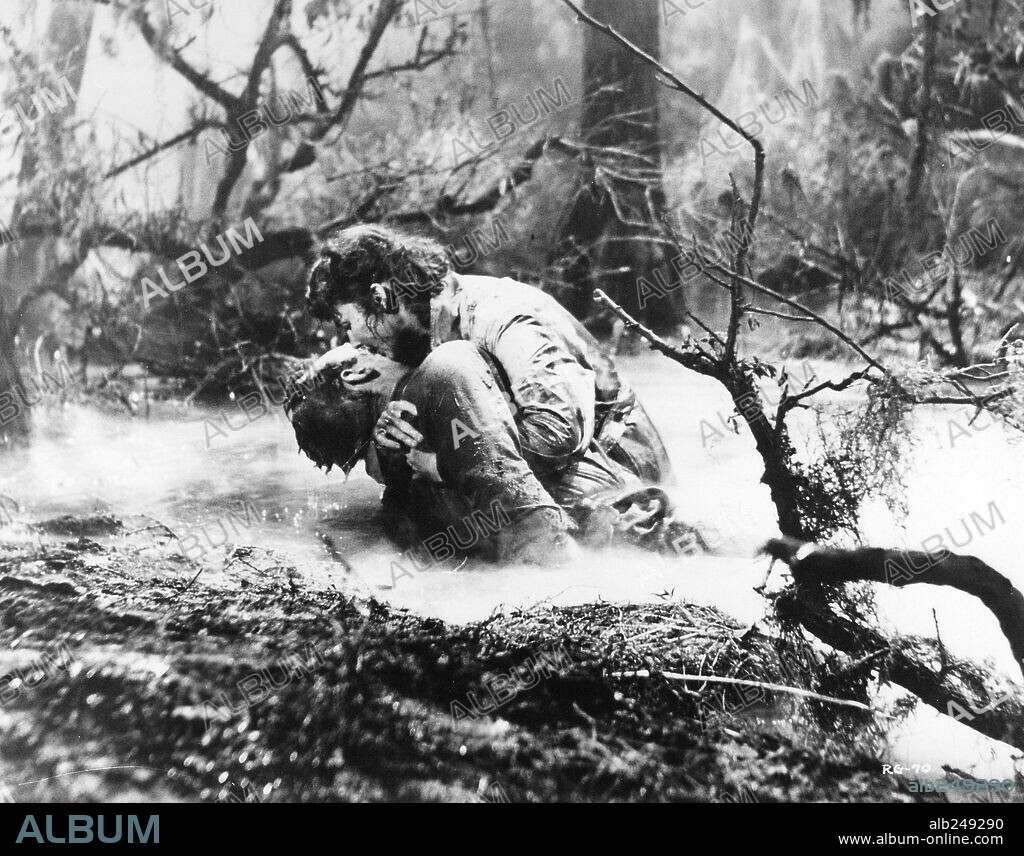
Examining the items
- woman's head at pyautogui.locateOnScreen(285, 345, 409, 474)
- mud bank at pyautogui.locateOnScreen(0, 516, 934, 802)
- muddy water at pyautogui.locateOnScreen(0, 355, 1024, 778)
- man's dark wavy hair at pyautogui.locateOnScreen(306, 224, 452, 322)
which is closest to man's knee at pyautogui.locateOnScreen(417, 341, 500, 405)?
woman's head at pyautogui.locateOnScreen(285, 345, 409, 474)

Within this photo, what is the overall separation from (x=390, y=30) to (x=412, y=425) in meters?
1.23

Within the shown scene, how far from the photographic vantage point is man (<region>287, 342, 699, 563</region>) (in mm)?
2148

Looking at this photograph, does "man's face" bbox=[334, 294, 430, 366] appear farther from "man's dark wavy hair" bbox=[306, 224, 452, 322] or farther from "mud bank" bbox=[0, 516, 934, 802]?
"mud bank" bbox=[0, 516, 934, 802]

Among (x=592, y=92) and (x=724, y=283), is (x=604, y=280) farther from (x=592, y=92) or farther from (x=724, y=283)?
(x=592, y=92)

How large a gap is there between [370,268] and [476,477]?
2.33 ft

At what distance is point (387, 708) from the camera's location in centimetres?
203

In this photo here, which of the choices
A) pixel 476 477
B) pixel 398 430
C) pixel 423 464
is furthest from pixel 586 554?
pixel 398 430

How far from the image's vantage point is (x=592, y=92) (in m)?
2.32

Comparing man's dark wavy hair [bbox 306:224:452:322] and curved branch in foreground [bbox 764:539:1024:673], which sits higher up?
man's dark wavy hair [bbox 306:224:452:322]

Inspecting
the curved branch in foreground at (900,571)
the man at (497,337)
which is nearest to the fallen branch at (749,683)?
the curved branch in foreground at (900,571)

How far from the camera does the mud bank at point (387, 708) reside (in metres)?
1.97

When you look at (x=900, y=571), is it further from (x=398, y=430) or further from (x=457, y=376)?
(x=398, y=430)

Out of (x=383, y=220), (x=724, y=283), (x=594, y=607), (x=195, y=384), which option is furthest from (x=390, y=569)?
(x=724, y=283)

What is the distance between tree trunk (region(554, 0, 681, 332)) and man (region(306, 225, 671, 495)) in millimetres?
169
